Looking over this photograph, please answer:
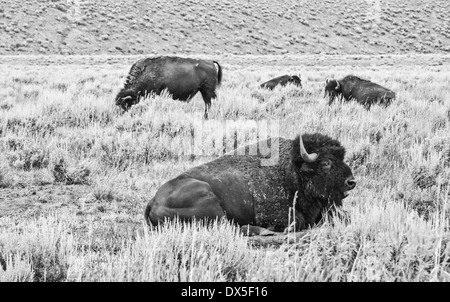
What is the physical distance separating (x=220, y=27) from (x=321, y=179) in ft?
175

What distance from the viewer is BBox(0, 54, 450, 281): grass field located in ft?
10.7

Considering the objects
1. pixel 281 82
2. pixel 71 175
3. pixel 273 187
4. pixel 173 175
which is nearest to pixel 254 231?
pixel 273 187

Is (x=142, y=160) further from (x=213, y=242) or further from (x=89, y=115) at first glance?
(x=213, y=242)

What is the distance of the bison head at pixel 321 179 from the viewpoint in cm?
497

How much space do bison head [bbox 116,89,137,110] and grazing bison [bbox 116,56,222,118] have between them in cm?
9

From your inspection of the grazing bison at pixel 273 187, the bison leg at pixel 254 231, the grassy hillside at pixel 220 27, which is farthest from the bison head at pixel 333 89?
the grassy hillside at pixel 220 27

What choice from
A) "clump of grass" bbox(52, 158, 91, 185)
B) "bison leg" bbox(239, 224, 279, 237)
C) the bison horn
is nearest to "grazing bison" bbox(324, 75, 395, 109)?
"clump of grass" bbox(52, 158, 91, 185)

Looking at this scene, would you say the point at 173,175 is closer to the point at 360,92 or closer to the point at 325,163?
the point at 325,163

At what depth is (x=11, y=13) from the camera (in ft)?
164

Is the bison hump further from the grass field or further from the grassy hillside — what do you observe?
the grassy hillside

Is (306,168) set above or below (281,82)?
below

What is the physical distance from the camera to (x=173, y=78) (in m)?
13.3

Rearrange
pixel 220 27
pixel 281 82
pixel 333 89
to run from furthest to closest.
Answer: pixel 220 27 → pixel 281 82 → pixel 333 89

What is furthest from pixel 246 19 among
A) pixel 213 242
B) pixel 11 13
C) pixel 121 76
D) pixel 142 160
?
pixel 213 242
